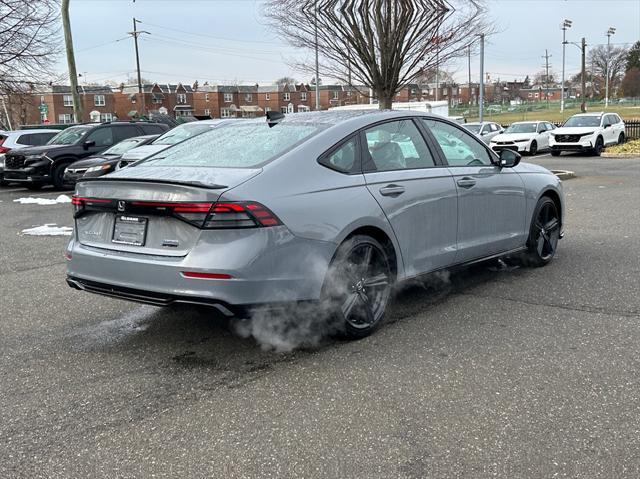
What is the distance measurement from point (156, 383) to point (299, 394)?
2.83 feet

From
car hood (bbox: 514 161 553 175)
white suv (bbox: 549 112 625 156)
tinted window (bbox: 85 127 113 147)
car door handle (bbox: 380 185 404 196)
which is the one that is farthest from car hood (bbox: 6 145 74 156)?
white suv (bbox: 549 112 625 156)

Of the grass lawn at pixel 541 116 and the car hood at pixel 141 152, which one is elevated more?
the grass lawn at pixel 541 116

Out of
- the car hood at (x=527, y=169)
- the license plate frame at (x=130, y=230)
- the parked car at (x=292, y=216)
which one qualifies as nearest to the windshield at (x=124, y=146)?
the parked car at (x=292, y=216)

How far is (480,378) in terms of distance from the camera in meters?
3.69

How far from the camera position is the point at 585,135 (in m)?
23.9

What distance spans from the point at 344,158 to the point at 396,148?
61cm

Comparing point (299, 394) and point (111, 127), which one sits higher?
point (111, 127)

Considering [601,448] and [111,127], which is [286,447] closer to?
[601,448]

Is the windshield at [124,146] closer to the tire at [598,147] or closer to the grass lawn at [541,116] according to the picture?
the tire at [598,147]

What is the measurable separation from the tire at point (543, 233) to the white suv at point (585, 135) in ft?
62.6

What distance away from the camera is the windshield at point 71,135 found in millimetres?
16031

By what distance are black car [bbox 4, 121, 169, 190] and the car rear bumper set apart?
488 inches

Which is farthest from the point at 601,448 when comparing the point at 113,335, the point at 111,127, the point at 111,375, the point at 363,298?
the point at 111,127

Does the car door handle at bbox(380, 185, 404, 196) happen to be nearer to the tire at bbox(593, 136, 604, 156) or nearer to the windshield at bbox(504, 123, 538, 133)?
the tire at bbox(593, 136, 604, 156)
